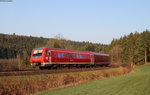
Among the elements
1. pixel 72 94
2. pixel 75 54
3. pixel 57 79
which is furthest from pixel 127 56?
pixel 72 94

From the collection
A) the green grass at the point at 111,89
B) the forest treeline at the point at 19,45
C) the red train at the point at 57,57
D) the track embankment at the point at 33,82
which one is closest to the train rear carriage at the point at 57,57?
the red train at the point at 57,57

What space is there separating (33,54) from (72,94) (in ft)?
48.9

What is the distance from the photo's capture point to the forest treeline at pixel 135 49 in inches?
2576

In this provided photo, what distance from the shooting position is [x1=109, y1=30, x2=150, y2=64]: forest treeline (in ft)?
215

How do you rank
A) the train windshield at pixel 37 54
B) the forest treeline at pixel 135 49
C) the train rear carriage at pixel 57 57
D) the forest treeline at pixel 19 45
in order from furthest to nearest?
the forest treeline at pixel 19 45
the forest treeline at pixel 135 49
the train windshield at pixel 37 54
the train rear carriage at pixel 57 57

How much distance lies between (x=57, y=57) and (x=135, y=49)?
4645cm

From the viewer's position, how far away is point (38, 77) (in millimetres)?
16531

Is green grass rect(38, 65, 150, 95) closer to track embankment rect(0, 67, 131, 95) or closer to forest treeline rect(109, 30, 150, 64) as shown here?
A: track embankment rect(0, 67, 131, 95)

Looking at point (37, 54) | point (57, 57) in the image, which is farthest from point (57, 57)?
point (37, 54)

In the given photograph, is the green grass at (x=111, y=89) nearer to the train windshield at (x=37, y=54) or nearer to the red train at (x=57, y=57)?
the red train at (x=57, y=57)

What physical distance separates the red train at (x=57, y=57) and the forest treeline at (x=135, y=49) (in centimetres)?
3417

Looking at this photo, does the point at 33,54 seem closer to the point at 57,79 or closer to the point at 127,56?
the point at 57,79

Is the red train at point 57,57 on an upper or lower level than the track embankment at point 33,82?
upper

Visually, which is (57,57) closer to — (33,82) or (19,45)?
(33,82)
